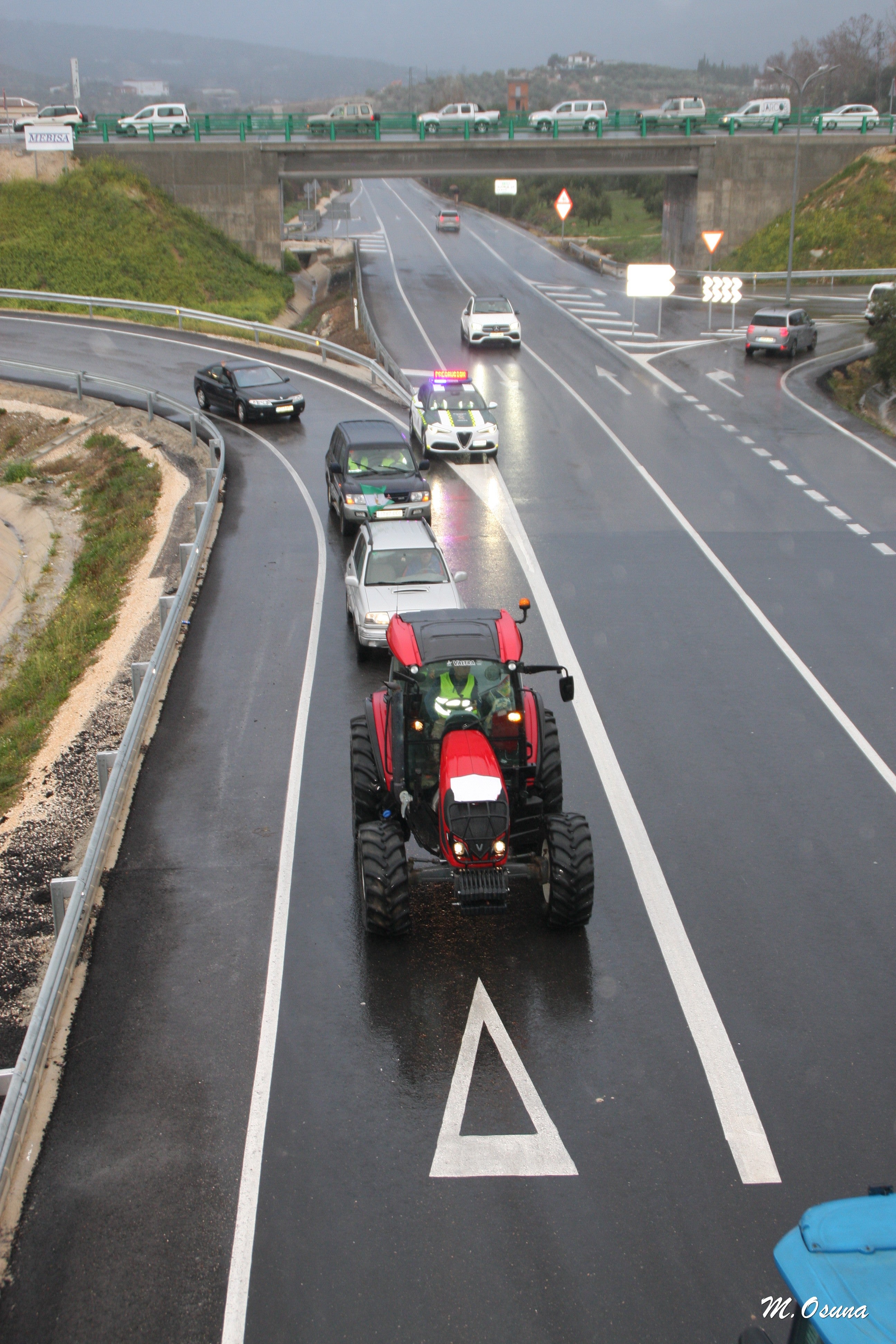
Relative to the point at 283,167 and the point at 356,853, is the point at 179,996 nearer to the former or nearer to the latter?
the point at 356,853

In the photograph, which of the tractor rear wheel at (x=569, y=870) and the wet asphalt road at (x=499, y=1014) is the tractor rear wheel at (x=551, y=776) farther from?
the tractor rear wheel at (x=569, y=870)

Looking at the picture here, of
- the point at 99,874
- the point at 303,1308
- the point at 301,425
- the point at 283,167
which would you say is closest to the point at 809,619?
the point at 99,874

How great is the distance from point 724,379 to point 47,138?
35702 mm

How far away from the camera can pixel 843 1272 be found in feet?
14.3

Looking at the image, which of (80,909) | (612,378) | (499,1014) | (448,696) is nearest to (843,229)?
(612,378)

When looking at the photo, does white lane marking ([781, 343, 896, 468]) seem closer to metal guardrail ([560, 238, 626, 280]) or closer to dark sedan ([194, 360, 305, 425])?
dark sedan ([194, 360, 305, 425])

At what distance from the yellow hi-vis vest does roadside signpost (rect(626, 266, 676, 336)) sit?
39004mm

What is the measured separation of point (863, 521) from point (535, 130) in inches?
1604

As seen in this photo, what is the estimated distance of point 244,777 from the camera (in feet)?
47.0

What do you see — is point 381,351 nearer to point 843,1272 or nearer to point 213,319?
point 213,319

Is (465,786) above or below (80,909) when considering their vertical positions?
above

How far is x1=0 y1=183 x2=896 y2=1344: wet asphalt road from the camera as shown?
7.57m

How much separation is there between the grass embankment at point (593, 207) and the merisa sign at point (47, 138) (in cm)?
2746

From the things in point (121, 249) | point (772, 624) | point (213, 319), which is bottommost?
point (772, 624)
